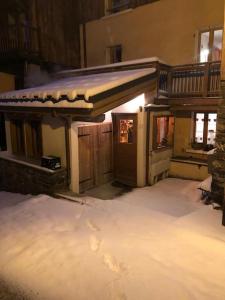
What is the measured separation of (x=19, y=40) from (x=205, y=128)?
30.5 feet

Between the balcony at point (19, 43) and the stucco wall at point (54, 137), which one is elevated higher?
the balcony at point (19, 43)

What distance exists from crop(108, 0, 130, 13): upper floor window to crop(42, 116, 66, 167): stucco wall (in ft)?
26.4

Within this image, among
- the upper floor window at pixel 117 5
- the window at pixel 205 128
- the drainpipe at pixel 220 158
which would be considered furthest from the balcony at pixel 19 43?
the drainpipe at pixel 220 158

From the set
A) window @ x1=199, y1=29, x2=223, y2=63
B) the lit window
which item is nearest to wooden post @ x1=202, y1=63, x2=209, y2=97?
window @ x1=199, y1=29, x2=223, y2=63

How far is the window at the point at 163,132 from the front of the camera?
950 cm

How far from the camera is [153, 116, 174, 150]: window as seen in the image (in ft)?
31.2

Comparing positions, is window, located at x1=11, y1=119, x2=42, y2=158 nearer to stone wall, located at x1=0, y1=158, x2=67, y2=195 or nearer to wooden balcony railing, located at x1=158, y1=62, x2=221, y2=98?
stone wall, located at x1=0, y1=158, x2=67, y2=195

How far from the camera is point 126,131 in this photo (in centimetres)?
944

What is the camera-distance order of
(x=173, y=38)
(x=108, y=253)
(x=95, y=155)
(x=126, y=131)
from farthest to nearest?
1. (x=173, y=38)
2. (x=126, y=131)
3. (x=95, y=155)
4. (x=108, y=253)

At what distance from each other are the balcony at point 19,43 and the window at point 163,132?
7.04 metres

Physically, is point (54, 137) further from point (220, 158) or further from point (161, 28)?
point (161, 28)

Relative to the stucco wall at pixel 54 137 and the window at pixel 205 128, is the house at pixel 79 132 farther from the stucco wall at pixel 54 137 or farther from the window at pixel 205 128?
the window at pixel 205 128

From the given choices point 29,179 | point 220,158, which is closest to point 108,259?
point 220,158

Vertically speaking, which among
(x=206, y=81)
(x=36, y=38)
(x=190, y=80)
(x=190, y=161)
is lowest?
(x=190, y=161)
